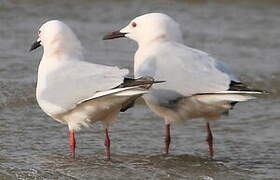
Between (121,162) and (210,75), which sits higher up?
(210,75)

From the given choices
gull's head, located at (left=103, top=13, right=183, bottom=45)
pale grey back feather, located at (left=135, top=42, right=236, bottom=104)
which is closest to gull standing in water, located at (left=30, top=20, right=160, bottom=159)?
pale grey back feather, located at (left=135, top=42, right=236, bottom=104)

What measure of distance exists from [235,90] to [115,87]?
2.74 ft

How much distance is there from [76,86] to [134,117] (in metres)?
1.91

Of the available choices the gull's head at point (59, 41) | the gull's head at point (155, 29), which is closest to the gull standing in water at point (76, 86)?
the gull's head at point (59, 41)

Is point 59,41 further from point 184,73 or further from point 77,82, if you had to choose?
point 184,73

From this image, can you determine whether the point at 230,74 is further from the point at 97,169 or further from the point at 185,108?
the point at 97,169

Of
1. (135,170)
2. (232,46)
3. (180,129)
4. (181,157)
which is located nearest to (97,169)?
(135,170)

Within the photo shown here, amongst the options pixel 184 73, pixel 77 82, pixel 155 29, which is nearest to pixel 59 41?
pixel 77 82

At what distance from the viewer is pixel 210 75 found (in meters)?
6.49

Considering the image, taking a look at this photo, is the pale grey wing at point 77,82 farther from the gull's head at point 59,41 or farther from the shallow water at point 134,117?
the shallow water at point 134,117

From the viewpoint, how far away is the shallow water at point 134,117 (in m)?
6.37

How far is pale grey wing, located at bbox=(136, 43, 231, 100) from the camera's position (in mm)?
6453

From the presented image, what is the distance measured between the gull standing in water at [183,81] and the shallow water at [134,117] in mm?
369

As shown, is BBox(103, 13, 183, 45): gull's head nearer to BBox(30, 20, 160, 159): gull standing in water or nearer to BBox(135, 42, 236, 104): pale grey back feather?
BBox(135, 42, 236, 104): pale grey back feather
